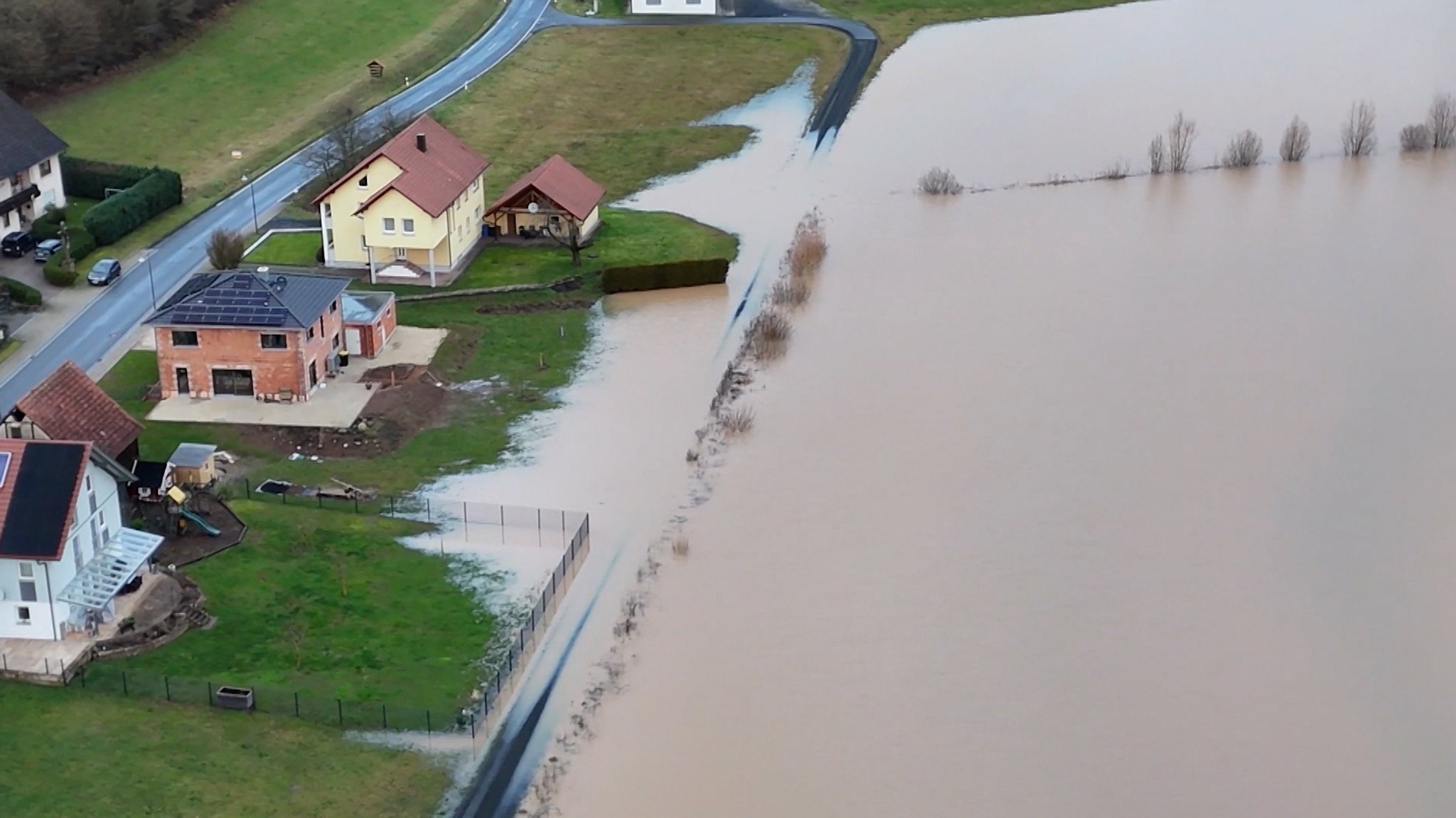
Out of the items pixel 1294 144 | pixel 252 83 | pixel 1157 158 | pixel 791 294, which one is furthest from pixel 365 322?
pixel 1294 144

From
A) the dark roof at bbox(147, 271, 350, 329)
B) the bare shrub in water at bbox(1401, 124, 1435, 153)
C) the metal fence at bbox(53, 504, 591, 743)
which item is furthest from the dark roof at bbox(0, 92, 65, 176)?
the bare shrub in water at bbox(1401, 124, 1435, 153)

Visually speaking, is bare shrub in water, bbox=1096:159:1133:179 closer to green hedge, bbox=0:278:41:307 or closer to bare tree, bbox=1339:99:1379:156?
bare tree, bbox=1339:99:1379:156

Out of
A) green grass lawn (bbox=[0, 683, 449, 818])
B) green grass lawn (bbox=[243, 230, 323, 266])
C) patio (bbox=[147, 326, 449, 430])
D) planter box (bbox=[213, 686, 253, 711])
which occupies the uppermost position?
green grass lawn (bbox=[243, 230, 323, 266])

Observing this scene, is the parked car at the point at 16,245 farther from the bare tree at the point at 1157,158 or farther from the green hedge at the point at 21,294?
A: the bare tree at the point at 1157,158

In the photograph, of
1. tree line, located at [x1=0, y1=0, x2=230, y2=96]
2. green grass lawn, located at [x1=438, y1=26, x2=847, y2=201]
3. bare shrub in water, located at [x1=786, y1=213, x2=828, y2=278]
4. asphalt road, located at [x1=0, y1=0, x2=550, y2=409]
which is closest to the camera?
asphalt road, located at [x1=0, y1=0, x2=550, y2=409]

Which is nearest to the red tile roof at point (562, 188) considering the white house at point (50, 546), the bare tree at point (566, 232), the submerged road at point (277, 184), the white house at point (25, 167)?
the bare tree at point (566, 232)
